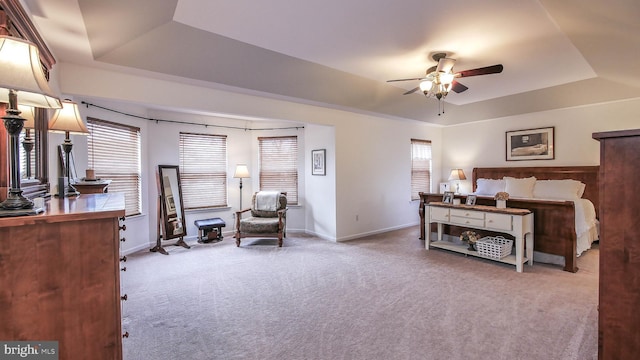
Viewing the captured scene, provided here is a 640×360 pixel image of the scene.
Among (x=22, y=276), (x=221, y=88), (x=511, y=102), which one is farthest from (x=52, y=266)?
(x=511, y=102)

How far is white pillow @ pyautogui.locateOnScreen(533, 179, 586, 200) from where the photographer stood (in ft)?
15.6

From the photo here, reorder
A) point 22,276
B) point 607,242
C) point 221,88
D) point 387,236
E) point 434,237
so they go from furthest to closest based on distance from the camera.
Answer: point 387,236, point 434,237, point 221,88, point 607,242, point 22,276

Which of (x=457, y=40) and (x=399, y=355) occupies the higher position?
(x=457, y=40)

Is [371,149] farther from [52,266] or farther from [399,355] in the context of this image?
[52,266]

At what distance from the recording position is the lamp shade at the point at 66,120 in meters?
2.12

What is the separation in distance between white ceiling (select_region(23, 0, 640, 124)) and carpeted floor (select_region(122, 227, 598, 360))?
247cm

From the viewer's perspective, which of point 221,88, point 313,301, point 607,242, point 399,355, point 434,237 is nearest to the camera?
point 607,242

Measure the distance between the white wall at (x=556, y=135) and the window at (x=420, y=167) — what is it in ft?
1.67

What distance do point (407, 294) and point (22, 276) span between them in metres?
2.96

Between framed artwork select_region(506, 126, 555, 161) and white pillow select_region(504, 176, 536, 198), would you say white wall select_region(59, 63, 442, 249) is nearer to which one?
framed artwork select_region(506, 126, 555, 161)

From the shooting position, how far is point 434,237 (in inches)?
208

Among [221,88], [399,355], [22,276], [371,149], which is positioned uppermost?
[221,88]

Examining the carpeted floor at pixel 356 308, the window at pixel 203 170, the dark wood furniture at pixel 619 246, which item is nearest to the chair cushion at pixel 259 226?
the carpeted floor at pixel 356 308

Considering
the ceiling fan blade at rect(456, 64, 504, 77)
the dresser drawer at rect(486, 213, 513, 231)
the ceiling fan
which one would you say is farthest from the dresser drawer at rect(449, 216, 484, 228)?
the ceiling fan blade at rect(456, 64, 504, 77)
